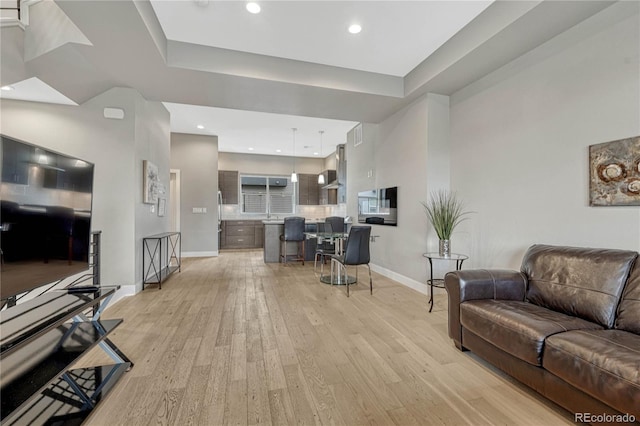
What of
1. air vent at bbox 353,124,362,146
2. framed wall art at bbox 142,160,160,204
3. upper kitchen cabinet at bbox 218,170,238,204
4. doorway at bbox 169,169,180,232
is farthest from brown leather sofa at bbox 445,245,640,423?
upper kitchen cabinet at bbox 218,170,238,204

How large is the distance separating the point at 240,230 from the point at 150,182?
419 cm

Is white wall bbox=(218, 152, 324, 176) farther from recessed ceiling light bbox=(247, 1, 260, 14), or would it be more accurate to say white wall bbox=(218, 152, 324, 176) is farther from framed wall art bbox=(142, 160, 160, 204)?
recessed ceiling light bbox=(247, 1, 260, 14)

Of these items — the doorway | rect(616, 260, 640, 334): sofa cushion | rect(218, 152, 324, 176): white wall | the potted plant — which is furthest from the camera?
rect(218, 152, 324, 176): white wall

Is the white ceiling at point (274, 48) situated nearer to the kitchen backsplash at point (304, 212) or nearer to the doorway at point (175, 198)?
the doorway at point (175, 198)

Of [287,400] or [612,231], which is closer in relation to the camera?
[287,400]

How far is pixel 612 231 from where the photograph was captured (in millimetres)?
2107

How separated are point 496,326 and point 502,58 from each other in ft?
8.86

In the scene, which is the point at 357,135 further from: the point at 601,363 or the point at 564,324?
the point at 601,363

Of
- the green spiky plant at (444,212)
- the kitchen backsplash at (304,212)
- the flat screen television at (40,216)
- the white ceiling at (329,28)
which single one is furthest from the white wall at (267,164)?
the flat screen television at (40,216)

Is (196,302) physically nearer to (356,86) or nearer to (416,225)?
(416,225)

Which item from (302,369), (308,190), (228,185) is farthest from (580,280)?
(228,185)

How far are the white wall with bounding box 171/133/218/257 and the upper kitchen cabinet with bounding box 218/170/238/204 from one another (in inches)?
57.1

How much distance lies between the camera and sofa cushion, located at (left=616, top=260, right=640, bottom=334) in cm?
165

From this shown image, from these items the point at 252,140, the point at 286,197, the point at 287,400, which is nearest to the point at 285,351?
the point at 287,400
